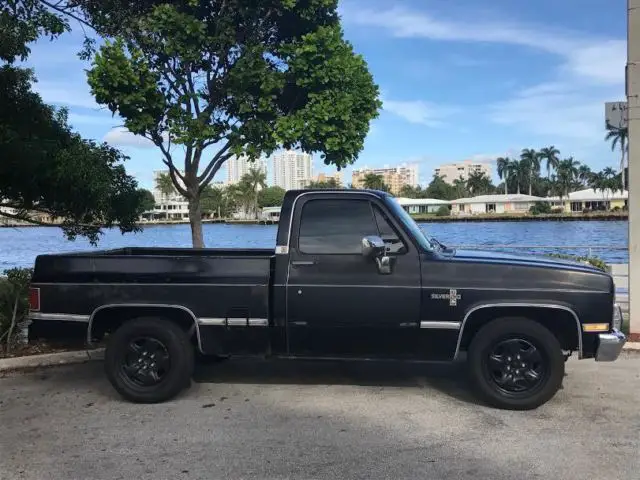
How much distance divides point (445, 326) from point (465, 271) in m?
0.50

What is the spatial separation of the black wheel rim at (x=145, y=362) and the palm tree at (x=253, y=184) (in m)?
103

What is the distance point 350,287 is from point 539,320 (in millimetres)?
1660

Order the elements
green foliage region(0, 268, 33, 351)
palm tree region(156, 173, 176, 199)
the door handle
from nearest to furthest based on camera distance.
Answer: the door handle → green foliage region(0, 268, 33, 351) → palm tree region(156, 173, 176, 199)

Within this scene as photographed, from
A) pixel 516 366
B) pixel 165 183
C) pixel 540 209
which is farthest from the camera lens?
pixel 540 209

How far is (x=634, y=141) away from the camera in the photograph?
25.3 feet

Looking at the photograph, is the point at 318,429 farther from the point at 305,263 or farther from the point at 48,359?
the point at 48,359

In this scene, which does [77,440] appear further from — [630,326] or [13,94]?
[630,326]

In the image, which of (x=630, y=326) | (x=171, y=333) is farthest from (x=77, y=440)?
(x=630, y=326)

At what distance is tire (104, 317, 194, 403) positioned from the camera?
18.0ft

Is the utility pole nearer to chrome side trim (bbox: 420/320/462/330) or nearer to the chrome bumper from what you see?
the chrome bumper

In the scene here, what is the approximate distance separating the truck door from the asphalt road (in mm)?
574

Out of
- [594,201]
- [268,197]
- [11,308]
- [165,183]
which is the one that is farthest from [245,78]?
[268,197]

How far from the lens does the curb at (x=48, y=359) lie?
678 centimetres

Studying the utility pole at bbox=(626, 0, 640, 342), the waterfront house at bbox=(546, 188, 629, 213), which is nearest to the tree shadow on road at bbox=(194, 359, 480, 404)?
the utility pole at bbox=(626, 0, 640, 342)
